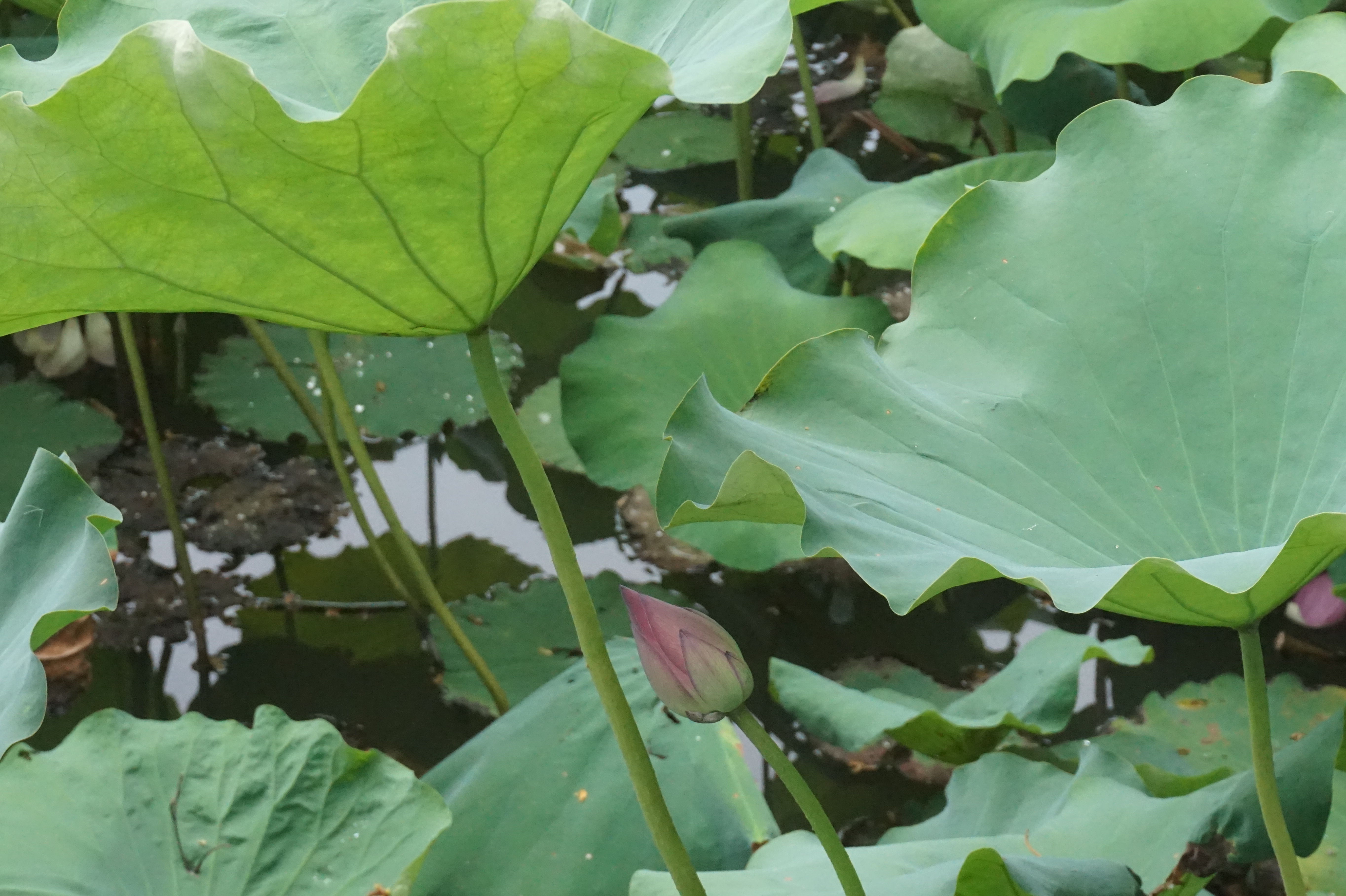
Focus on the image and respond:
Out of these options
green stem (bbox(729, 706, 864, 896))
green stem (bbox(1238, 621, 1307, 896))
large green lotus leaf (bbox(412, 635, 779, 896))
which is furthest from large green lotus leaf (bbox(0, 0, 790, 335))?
large green lotus leaf (bbox(412, 635, 779, 896))

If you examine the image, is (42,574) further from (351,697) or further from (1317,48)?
(1317,48)

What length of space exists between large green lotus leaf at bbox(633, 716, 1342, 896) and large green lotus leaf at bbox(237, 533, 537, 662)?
2.63ft

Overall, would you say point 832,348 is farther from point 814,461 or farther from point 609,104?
point 609,104

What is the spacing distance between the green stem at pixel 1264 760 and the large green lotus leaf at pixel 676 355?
34.2 inches

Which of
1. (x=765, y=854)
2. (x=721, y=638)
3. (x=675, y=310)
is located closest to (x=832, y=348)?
(x=721, y=638)

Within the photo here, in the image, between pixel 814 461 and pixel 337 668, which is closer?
pixel 814 461

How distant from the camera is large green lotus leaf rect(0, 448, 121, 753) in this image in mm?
651

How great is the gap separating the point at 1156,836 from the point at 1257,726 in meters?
0.24

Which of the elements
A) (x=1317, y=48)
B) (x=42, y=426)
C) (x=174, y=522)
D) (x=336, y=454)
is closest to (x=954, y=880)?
(x=1317, y=48)

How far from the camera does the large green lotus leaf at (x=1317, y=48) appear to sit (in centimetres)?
99

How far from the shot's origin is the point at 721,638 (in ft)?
2.09

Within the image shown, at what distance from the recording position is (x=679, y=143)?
2.56 meters

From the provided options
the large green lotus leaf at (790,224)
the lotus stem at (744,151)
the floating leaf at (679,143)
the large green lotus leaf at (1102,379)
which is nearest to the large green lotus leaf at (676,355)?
the large green lotus leaf at (790,224)

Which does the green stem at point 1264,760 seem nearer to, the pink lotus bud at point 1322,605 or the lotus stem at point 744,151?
the pink lotus bud at point 1322,605
